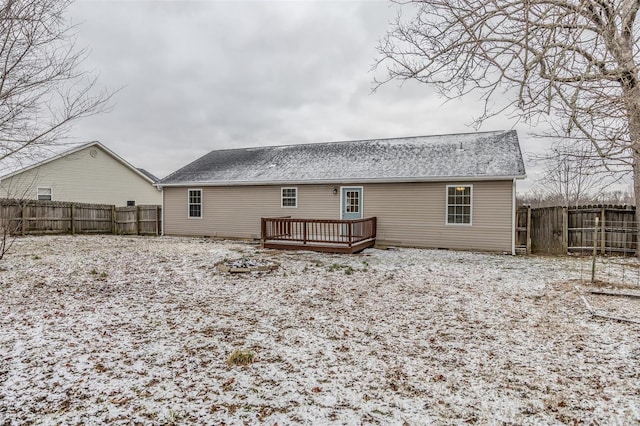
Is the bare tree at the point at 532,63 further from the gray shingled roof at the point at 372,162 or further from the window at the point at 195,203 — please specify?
the window at the point at 195,203

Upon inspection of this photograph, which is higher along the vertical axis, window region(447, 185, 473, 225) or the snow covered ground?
window region(447, 185, 473, 225)

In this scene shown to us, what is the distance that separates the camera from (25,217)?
1477 cm

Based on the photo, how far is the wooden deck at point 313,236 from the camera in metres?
11.4

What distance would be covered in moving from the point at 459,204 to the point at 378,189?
2880 millimetres

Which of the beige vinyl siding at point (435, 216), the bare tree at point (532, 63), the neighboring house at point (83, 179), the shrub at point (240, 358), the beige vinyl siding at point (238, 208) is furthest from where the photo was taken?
the neighboring house at point (83, 179)

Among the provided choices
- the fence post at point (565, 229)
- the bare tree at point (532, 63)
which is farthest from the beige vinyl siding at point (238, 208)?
the bare tree at point (532, 63)

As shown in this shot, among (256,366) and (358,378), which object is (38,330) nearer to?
(256,366)

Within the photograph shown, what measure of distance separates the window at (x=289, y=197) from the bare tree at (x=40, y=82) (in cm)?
795

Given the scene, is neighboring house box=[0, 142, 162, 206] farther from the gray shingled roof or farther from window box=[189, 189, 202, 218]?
the gray shingled roof

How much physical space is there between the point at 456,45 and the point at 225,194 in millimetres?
12102

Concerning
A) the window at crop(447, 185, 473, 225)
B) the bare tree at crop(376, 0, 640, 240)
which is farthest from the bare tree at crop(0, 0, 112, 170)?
the window at crop(447, 185, 473, 225)

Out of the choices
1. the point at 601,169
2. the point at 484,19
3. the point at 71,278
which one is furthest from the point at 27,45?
the point at 601,169

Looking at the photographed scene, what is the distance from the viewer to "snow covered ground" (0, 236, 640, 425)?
281cm

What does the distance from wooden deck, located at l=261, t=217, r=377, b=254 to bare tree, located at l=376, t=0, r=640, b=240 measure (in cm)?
625
